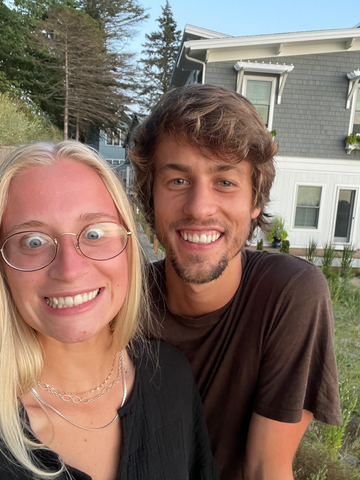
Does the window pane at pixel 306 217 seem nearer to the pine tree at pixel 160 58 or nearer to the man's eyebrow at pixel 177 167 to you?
the man's eyebrow at pixel 177 167

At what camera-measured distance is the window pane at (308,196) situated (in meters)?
10.4

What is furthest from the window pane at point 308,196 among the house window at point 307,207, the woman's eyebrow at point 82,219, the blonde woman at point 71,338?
the woman's eyebrow at point 82,219

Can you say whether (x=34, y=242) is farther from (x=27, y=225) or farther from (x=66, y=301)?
(x=66, y=301)

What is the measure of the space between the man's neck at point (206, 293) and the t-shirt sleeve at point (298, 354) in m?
0.27

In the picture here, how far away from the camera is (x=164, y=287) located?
1994 mm

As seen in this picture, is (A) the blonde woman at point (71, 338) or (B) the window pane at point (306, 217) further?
(B) the window pane at point (306, 217)

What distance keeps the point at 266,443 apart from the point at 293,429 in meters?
0.15

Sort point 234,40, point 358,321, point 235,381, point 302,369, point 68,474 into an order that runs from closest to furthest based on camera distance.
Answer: point 68,474, point 302,369, point 235,381, point 358,321, point 234,40

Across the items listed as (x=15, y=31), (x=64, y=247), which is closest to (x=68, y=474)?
(x=64, y=247)

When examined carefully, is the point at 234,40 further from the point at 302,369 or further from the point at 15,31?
the point at 15,31

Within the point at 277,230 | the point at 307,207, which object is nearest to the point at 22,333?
the point at 277,230

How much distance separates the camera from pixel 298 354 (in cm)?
157

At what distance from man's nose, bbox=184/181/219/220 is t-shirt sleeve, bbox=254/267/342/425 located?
20.7 inches

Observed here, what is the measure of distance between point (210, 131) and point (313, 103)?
31.6ft
